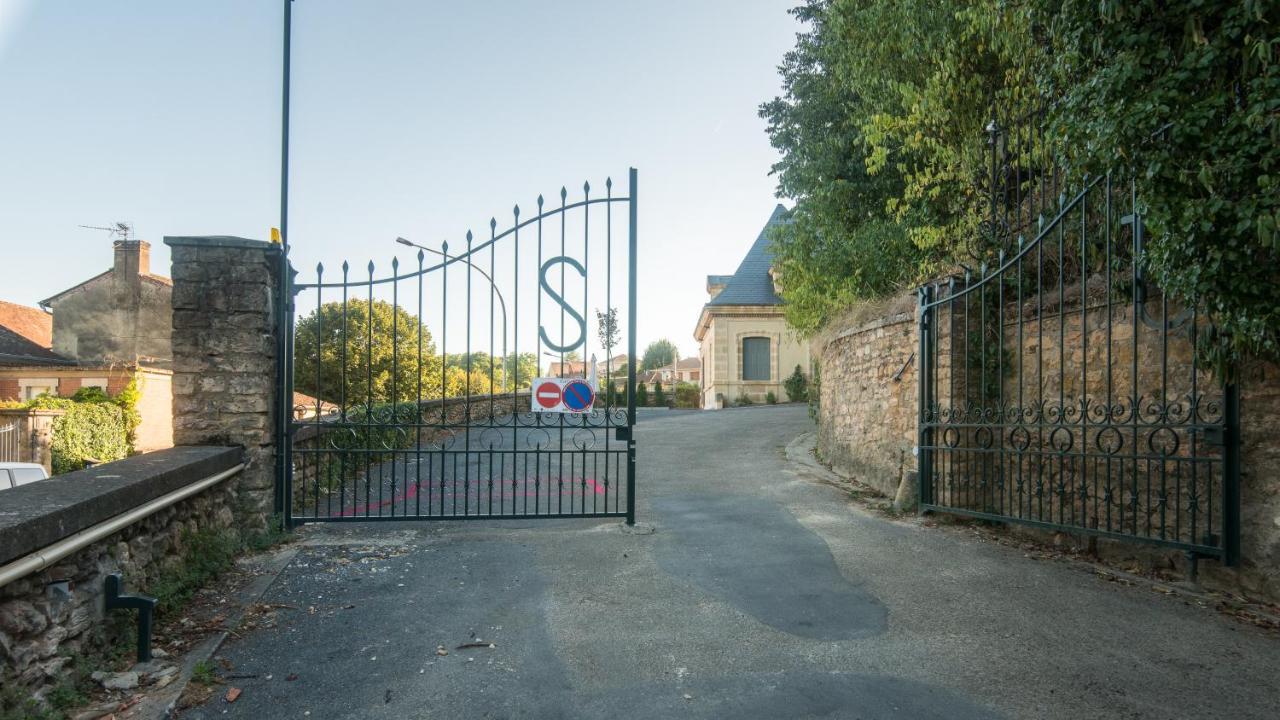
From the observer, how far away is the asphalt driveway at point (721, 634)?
2.92 m

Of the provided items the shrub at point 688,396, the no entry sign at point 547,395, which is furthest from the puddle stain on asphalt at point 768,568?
the shrub at point 688,396

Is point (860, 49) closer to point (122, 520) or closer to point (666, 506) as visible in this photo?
point (666, 506)

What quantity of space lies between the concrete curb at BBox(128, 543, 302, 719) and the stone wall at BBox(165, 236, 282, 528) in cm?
56

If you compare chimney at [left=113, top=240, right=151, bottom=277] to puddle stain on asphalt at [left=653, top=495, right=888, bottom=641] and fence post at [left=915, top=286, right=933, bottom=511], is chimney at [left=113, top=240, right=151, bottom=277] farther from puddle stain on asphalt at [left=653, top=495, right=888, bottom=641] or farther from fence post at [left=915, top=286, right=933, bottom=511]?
fence post at [left=915, top=286, right=933, bottom=511]

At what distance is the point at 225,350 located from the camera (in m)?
5.18

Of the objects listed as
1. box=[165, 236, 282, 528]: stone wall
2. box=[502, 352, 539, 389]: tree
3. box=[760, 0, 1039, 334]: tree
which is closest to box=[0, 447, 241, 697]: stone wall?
box=[165, 236, 282, 528]: stone wall

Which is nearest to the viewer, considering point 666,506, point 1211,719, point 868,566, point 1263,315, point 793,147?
point 1211,719

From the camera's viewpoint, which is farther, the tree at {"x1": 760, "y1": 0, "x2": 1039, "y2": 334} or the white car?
the tree at {"x1": 760, "y1": 0, "x2": 1039, "y2": 334}

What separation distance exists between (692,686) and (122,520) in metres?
2.84

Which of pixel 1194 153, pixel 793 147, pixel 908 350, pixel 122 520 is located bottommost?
pixel 122 520

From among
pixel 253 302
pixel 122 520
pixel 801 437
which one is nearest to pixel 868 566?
pixel 122 520

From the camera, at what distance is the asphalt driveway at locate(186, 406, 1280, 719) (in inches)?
115

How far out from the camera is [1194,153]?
3711 mm

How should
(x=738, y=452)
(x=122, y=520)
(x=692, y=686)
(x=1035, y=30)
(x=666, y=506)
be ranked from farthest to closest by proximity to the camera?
1. (x=738, y=452)
2. (x=666, y=506)
3. (x=1035, y=30)
4. (x=122, y=520)
5. (x=692, y=686)
